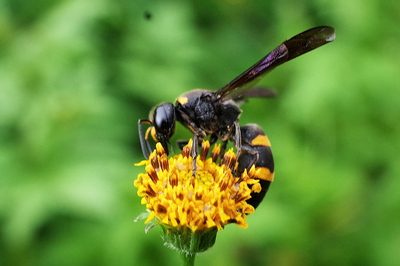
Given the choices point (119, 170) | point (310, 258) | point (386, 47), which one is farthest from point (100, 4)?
point (310, 258)

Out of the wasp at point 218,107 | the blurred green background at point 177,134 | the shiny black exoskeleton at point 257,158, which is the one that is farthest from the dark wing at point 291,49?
the blurred green background at point 177,134

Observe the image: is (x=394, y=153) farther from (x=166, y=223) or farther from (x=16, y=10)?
(x=16, y=10)

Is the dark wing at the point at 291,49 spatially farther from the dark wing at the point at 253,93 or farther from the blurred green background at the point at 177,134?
the blurred green background at the point at 177,134

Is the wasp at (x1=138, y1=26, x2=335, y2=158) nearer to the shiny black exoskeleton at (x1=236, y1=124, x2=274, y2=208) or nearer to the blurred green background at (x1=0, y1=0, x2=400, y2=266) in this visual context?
the shiny black exoskeleton at (x1=236, y1=124, x2=274, y2=208)

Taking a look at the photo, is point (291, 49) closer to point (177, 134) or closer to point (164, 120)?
point (164, 120)

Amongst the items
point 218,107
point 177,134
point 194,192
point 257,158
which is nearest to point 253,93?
point 218,107

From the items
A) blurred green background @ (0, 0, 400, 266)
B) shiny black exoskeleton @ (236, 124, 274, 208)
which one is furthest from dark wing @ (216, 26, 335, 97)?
blurred green background @ (0, 0, 400, 266)
